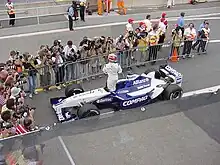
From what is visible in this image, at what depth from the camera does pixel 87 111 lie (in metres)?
9.56

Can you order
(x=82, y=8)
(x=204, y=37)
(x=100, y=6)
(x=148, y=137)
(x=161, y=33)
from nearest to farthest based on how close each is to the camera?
(x=148, y=137) → (x=161, y=33) → (x=204, y=37) → (x=82, y=8) → (x=100, y=6)

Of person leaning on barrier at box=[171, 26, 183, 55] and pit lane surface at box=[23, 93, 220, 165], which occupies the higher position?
person leaning on barrier at box=[171, 26, 183, 55]

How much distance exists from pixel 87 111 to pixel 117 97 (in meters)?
1.06

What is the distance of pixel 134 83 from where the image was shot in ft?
34.6

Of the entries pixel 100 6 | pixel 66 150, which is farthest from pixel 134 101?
pixel 100 6

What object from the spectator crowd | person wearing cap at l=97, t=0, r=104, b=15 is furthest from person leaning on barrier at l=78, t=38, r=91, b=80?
person wearing cap at l=97, t=0, r=104, b=15

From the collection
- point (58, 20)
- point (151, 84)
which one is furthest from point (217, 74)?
point (58, 20)

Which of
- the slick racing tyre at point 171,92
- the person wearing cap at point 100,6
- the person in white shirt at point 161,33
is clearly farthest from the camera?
the person wearing cap at point 100,6

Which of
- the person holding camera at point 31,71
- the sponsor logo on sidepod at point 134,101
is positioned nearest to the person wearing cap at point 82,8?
the person holding camera at point 31,71

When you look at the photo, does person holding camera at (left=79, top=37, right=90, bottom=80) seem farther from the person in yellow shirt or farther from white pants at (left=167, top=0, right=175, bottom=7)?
white pants at (left=167, top=0, right=175, bottom=7)

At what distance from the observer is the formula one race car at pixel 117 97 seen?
9969 mm

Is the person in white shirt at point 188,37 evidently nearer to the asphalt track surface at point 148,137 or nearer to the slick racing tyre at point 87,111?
the slick racing tyre at point 87,111

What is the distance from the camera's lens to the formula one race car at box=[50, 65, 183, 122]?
9.97 meters

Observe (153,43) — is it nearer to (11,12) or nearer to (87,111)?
(87,111)
